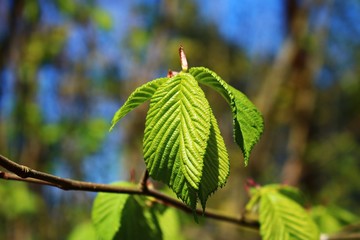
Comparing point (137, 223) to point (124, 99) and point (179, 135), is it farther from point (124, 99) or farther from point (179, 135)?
point (124, 99)

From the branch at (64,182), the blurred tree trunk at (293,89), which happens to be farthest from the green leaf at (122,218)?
the blurred tree trunk at (293,89)

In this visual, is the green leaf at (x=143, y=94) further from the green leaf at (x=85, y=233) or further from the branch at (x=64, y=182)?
the green leaf at (x=85, y=233)

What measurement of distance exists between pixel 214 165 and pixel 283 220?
1.51 ft

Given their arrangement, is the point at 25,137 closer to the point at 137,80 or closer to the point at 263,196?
the point at 137,80

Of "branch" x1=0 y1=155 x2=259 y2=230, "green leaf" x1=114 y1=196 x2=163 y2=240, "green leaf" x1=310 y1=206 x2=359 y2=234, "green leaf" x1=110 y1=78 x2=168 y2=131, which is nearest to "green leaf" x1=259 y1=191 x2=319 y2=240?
"branch" x1=0 y1=155 x2=259 y2=230

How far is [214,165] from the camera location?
0.82 metres

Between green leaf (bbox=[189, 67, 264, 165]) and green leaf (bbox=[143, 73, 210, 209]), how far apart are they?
4cm

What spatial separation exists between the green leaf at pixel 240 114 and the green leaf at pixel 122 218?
0.42 metres

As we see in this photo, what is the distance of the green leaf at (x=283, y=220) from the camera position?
1.18 meters

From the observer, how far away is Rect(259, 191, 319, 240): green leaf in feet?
3.89

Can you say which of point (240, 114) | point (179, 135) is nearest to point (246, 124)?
point (240, 114)

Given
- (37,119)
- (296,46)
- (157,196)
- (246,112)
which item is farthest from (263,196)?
(37,119)

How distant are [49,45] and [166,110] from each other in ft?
23.0

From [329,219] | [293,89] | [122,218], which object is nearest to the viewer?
[122,218]
